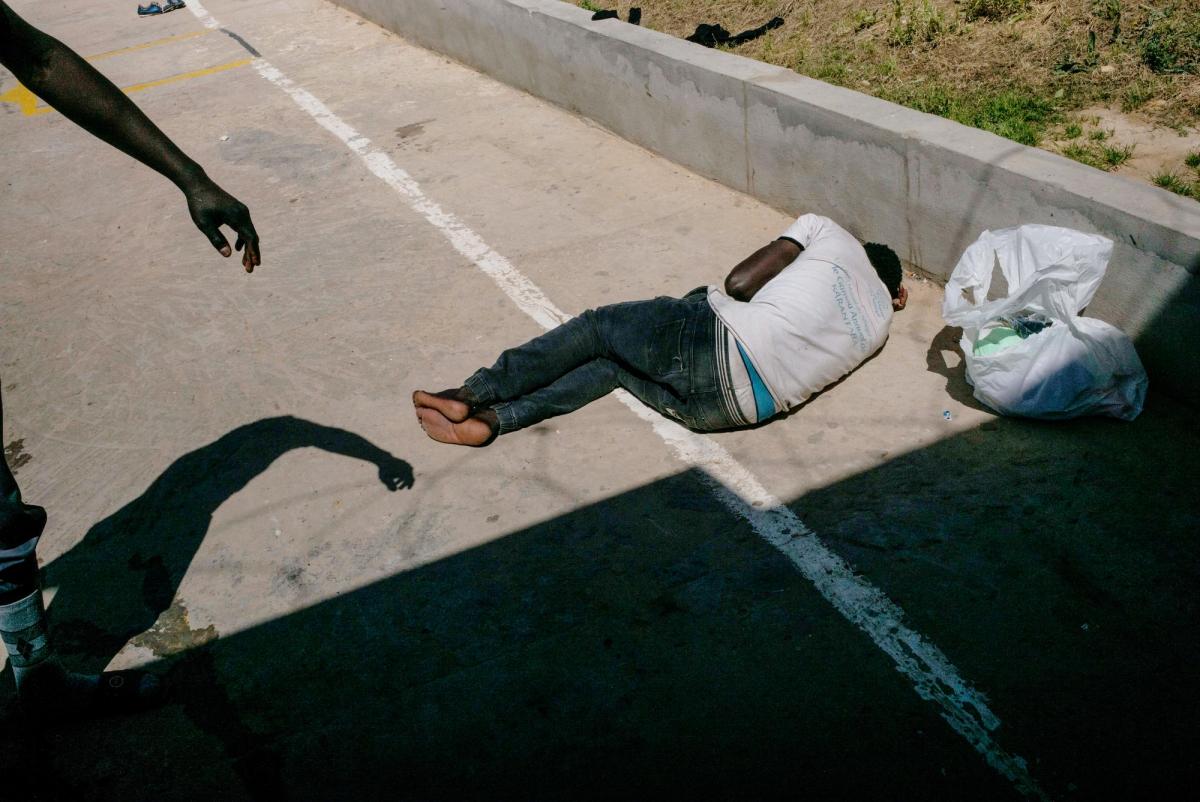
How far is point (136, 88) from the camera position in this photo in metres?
9.70

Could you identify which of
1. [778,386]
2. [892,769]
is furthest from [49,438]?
[892,769]

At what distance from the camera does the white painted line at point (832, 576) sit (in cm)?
277

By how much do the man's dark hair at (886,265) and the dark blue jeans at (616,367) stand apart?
0.82m

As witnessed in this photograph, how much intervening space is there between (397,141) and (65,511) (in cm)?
426

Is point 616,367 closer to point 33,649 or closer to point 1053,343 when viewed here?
point 1053,343

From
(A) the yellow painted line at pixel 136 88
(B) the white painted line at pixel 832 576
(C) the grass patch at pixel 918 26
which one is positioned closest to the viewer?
(B) the white painted line at pixel 832 576

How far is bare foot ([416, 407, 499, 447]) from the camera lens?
4.12m

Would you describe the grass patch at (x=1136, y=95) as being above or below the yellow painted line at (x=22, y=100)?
above

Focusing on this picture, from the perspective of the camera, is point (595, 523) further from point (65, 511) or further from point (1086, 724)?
point (65, 511)

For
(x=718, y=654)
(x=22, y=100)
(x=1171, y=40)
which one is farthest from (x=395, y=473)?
(x=22, y=100)

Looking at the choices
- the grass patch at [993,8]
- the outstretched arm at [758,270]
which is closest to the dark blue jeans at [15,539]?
the outstretched arm at [758,270]

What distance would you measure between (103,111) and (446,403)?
1.78m

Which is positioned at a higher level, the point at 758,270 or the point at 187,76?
the point at 758,270

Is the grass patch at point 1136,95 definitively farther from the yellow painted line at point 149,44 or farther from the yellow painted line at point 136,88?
the yellow painted line at point 149,44
